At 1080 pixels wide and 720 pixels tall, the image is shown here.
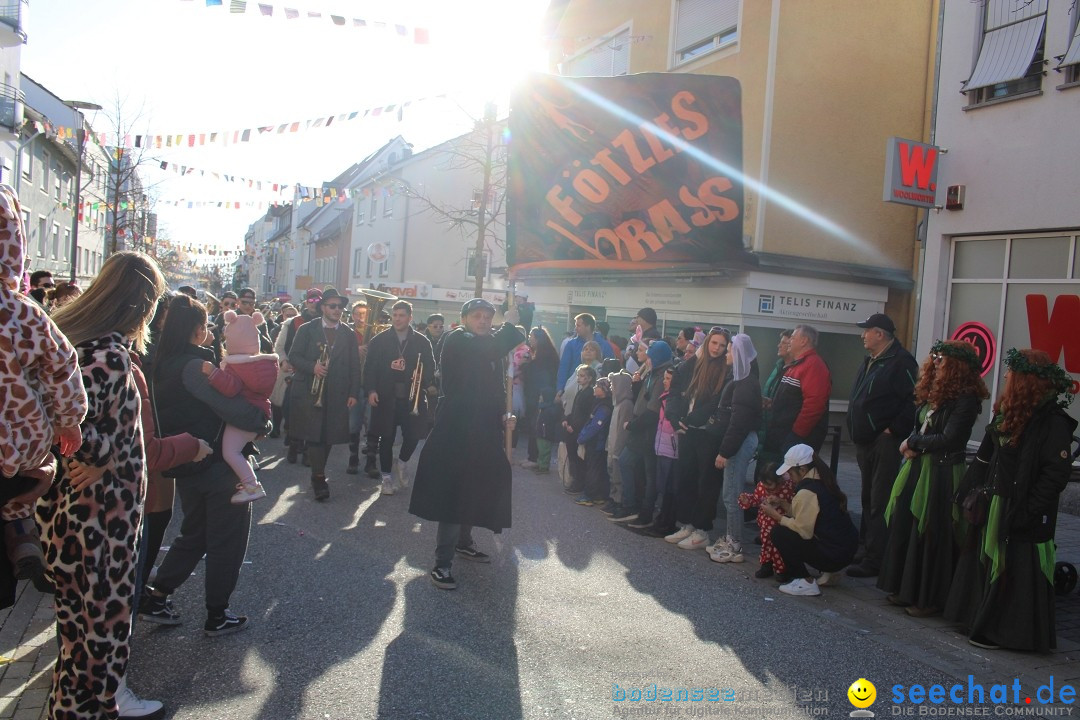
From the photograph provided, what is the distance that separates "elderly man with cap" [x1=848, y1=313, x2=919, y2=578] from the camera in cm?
641

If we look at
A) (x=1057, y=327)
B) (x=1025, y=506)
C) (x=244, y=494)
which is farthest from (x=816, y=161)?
(x=244, y=494)

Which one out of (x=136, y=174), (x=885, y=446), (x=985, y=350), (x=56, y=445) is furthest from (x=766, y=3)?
(x=136, y=174)

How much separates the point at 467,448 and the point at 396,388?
121 inches

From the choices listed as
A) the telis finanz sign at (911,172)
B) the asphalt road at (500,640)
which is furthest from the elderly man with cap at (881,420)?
the telis finanz sign at (911,172)

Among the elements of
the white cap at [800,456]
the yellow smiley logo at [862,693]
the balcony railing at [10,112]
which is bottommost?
the yellow smiley logo at [862,693]

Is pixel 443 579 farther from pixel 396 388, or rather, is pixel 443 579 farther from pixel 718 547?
pixel 396 388

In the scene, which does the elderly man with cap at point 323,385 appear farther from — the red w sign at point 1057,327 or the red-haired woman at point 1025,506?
the red w sign at point 1057,327

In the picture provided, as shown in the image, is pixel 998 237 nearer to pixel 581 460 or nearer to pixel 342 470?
pixel 581 460

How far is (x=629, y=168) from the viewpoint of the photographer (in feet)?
37.2

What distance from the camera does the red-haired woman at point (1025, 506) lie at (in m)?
4.73

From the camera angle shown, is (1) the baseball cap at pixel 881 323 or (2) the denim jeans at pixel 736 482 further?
(2) the denim jeans at pixel 736 482

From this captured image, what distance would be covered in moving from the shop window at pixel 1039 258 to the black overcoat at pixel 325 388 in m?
8.12

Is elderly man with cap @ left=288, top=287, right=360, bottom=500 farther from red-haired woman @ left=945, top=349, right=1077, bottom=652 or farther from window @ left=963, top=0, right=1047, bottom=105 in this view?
window @ left=963, top=0, right=1047, bottom=105

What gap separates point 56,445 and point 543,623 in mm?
3020
